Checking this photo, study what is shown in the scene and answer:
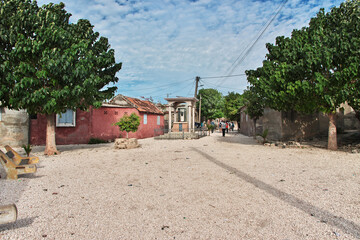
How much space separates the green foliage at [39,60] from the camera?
8.62 metres

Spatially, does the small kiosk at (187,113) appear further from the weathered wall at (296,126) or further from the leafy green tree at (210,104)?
the leafy green tree at (210,104)

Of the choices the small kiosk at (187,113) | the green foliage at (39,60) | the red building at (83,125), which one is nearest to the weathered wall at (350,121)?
the small kiosk at (187,113)

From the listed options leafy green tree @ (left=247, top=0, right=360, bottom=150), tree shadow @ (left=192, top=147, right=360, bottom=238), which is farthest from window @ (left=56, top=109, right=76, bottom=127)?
tree shadow @ (left=192, top=147, right=360, bottom=238)

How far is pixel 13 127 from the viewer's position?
539 inches

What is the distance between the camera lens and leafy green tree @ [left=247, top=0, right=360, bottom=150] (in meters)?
9.13

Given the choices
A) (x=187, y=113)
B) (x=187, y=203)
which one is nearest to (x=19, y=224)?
(x=187, y=203)

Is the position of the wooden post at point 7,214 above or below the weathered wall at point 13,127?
below

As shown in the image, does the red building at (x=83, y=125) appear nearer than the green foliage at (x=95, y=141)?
Yes

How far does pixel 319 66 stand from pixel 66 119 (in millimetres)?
16188

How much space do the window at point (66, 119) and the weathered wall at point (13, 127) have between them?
74.5 inches

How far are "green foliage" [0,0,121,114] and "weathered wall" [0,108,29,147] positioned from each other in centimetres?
518

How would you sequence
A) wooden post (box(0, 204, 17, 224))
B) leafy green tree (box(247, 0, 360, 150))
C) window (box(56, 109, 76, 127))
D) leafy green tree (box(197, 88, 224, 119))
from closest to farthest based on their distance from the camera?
1. wooden post (box(0, 204, 17, 224))
2. leafy green tree (box(247, 0, 360, 150))
3. window (box(56, 109, 76, 127))
4. leafy green tree (box(197, 88, 224, 119))

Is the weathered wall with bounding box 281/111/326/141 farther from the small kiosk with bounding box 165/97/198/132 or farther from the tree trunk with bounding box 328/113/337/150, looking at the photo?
the small kiosk with bounding box 165/97/198/132

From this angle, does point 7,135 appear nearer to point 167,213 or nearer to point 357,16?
point 167,213
